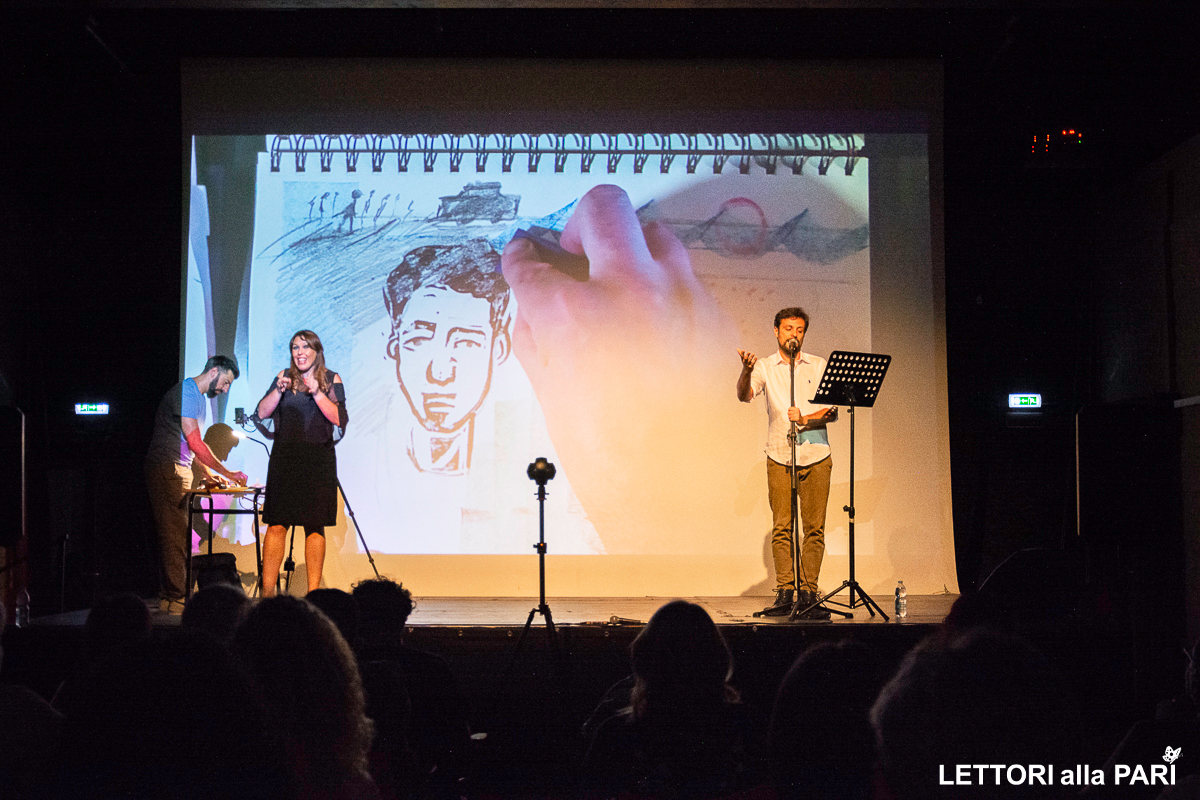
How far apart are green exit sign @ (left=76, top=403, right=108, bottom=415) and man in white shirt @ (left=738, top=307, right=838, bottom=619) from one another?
13.3 ft

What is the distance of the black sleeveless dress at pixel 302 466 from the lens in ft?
15.4

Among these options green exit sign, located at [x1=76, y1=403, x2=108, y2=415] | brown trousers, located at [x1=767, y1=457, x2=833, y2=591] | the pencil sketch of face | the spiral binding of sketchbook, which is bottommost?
brown trousers, located at [x1=767, y1=457, x2=833, y2=591]

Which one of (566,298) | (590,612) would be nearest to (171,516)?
(590,612)

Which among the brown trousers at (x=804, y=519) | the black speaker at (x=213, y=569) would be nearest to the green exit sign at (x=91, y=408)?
the black speaker at (x=213, y=569)

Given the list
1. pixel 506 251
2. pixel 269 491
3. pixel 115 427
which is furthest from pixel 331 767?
pixel 115 427

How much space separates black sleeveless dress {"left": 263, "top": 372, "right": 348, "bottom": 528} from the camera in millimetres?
4680

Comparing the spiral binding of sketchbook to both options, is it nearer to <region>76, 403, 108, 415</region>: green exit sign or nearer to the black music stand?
<region>76, 403, 108, 415</region>: green exit sign

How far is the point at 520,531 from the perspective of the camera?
19.1 ft

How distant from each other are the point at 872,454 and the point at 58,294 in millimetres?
5365

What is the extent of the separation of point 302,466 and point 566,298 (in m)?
2.02

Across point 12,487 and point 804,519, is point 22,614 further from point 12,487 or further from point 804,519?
point 804,519

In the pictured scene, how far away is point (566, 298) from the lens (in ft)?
19.6

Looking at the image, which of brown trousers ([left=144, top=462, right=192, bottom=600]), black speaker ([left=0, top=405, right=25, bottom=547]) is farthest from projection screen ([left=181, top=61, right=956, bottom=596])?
black speaker ([left=0, top=405, right=25, bottom=547])

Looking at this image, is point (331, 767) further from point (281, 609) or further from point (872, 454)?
point (872, 454)
